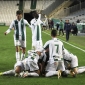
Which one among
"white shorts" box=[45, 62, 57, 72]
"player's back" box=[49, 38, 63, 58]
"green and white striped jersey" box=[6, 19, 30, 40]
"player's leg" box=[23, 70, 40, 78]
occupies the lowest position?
"player's leg" box=[23, 70, 40, 78]

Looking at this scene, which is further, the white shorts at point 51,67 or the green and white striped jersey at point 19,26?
the green and white striped jersey at point 19,26

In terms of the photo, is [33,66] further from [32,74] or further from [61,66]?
[61,66]

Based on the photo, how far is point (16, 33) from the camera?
14828 millimetres

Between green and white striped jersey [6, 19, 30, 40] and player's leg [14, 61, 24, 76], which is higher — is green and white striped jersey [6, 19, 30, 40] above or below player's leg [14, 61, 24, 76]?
above

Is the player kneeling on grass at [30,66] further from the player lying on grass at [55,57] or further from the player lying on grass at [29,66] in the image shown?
the player lying on grass at [55,57]

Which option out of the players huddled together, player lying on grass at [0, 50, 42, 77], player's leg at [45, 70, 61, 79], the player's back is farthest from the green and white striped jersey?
player's leg at [45, 70, 61, 79]

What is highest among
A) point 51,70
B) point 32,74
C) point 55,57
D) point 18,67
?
point 55,57

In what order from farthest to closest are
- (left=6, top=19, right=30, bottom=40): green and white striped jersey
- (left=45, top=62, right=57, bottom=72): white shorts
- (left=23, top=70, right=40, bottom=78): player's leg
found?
(left=6, top=19, right=30, bottom=40): green and white striped jersey < (left=45, top=62, right=57, bottom=72): white shorts < (left=23, top=70, right=40, bottom=78): player's leg

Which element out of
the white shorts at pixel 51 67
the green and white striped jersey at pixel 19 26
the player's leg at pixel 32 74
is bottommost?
the player's leg at pixel 32 74

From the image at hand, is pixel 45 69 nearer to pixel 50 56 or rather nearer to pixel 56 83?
pixel 50 56

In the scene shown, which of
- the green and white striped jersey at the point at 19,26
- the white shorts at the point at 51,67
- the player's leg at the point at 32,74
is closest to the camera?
the player's leg at the point at 32,74

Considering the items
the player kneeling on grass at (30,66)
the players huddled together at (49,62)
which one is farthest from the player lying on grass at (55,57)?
the player kneeling on grass at (30,66)

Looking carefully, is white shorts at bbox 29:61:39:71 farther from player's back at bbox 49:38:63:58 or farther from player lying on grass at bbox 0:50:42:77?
player's back at bbox 49:38:63:58

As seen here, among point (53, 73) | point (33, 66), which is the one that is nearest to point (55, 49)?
point (53, 73)
